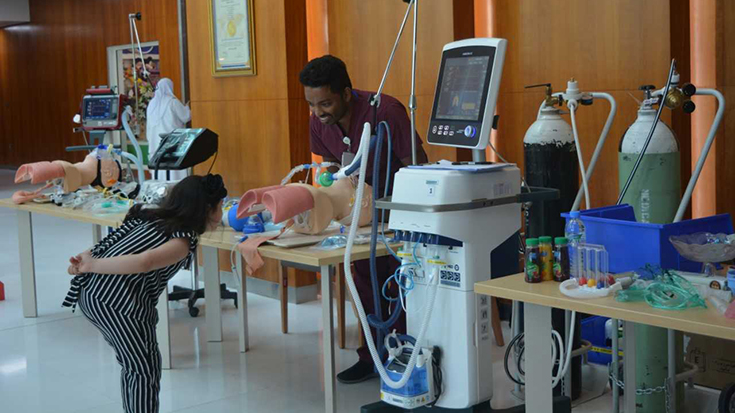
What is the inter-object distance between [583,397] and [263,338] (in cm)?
183

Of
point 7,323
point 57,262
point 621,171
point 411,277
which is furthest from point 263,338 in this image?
point 57,262

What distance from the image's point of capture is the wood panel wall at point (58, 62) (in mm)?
11656

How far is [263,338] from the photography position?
15.6 ft

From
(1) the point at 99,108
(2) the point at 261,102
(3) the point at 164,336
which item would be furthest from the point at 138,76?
(3) the point at 164,336

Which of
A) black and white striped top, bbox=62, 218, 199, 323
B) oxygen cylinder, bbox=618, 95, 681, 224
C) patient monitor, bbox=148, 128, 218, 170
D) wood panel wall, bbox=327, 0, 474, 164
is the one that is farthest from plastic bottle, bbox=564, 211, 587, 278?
patient monitor, bbox=148, 128, 218, 170

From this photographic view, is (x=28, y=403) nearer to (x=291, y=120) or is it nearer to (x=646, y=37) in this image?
(x=291, y=120)

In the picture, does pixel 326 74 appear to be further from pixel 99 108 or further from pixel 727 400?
pixel 99 108

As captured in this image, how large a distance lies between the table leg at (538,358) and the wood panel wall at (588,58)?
1755 mm

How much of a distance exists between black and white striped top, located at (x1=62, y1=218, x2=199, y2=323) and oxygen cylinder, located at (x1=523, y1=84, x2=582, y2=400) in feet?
4.23

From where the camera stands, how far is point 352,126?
3.77 meters

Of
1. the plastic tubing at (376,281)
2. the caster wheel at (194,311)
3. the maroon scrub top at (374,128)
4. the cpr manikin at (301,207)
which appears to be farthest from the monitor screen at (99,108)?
the plastic tubing at (376,281)

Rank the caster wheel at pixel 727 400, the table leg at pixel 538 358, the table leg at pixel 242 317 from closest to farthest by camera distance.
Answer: the table leg at pixel 538 358 < the caster wheel at pixel 727 400 < the table leg at pixel 242 317

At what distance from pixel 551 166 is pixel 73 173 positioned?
2803mm

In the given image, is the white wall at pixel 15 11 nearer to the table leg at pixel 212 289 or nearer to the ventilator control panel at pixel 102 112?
the ventilator control panel at pixel 102 112
